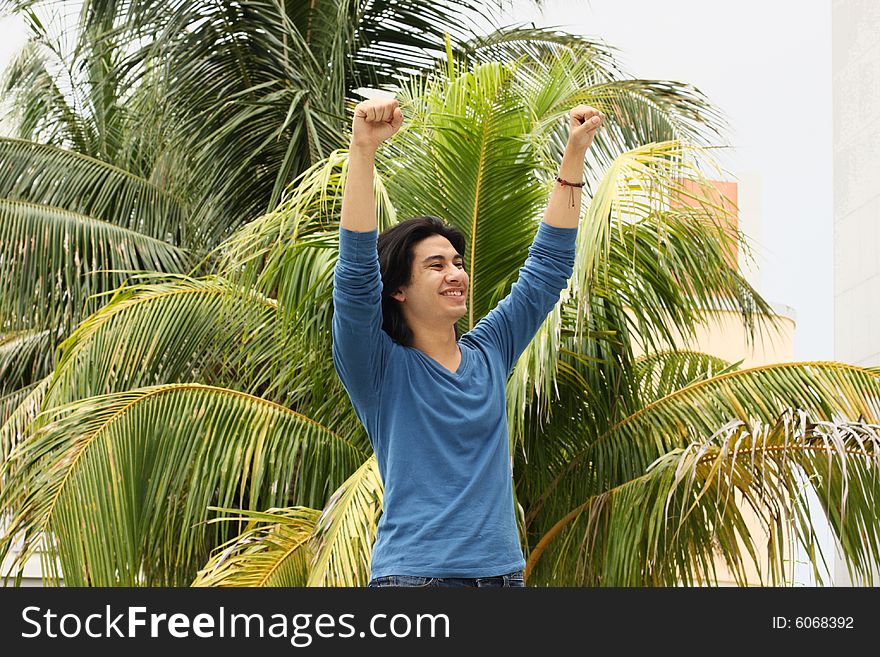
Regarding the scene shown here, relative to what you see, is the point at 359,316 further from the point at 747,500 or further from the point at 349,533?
the point at 747,500

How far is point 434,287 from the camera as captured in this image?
A: 7.45ft

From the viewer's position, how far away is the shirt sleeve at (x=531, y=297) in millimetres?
2424

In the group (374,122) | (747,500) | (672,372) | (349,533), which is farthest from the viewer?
(672,372)

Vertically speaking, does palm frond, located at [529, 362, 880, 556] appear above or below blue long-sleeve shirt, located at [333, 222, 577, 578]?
above

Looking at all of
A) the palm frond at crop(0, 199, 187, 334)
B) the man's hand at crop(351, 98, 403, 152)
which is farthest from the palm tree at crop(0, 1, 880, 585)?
the palm frond at crop(0, 199, 187, 334)

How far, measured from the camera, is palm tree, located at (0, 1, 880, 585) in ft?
14.0

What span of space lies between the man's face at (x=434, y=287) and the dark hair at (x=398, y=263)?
13mm

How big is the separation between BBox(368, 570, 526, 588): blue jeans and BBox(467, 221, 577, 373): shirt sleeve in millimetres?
501

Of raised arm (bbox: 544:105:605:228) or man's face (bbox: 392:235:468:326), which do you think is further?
raised arm (bbox: 544:105:605:228)

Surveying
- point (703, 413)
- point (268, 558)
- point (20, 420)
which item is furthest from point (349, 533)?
point (20, 420)

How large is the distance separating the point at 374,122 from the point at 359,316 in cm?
35

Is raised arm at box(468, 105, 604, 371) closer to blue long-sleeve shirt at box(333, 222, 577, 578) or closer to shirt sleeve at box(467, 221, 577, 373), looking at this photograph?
shirt sleeve at box(467, 221, 577, 373)

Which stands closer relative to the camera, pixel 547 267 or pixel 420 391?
pixel 420 391

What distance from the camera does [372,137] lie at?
2.13 m
